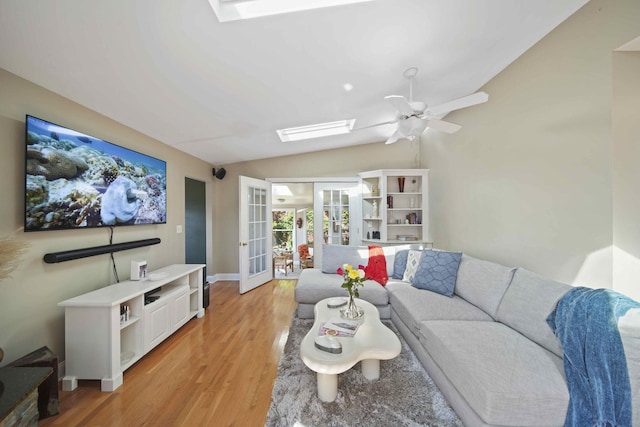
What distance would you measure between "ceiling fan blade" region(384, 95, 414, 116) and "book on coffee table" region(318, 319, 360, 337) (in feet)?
6.08

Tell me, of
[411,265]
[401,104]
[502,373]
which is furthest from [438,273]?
[401,104]

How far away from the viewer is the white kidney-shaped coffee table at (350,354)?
60.6 inches

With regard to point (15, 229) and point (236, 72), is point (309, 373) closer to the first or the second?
point (15, 229)

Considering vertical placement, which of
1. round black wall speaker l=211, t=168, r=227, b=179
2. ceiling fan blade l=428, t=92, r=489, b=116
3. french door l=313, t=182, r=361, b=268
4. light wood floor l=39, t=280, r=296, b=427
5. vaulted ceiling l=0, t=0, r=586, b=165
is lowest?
light wood floor l=39, t=280, r=296, b=427

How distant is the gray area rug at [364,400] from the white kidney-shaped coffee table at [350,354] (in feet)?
0.30

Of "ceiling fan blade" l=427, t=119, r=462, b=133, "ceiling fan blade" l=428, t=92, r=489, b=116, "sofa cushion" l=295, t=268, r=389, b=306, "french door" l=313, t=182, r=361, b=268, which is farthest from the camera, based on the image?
"french door" l=313, t=182, r=361, b=268

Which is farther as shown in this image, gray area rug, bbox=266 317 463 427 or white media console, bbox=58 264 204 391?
white media console, bbox=58 264 204 391

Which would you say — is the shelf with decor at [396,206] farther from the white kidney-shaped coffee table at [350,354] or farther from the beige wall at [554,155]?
the white kidney-shaped coffee table at [350,354]

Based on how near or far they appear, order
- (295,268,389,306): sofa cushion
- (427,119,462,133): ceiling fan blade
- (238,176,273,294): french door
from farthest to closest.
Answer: (238,176,273,294): french door < (295,268,389,306): sofa cushion < (427,119,462,133): ceiling fan blade

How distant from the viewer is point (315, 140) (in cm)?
407

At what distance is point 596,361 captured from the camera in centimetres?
127

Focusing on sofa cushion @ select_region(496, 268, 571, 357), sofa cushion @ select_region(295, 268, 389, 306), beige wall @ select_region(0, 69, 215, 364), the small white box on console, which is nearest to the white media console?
the small white box on console

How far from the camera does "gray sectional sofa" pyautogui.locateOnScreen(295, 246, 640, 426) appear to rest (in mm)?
1247

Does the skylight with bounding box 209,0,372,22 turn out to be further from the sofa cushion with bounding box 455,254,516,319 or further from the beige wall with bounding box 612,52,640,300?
the sofa cushion with bounding box 455,254,516,319
